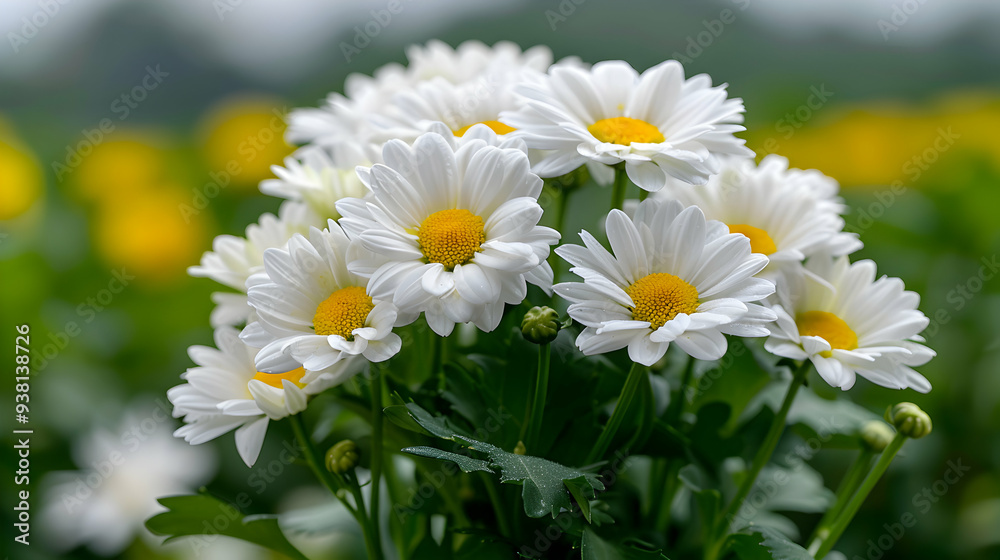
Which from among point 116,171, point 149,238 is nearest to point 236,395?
point 149,238

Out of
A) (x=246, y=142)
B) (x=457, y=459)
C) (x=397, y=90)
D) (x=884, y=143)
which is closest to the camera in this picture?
(x=457, y=459)

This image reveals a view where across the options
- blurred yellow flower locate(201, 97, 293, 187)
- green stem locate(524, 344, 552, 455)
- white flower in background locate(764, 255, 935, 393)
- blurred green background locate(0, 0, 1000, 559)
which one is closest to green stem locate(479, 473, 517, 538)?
green stem locate(524, 344, 552, 455)

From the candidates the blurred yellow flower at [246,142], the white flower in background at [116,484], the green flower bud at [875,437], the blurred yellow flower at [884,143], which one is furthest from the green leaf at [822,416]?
the blurred yellow flower at [246,142]

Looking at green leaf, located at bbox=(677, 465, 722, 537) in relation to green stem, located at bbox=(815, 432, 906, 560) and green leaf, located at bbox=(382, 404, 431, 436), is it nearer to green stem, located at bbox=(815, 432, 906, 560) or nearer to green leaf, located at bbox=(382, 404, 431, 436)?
green stem, located at bbox=(815, 432, 906, 560)

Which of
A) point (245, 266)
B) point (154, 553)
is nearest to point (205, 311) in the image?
point (154, 553)

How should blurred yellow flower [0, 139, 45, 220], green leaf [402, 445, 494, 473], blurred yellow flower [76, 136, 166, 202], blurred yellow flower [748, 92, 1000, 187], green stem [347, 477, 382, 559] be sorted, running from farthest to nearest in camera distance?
blurred yellow flower [76, 136, 166, 202] → blurred yellow flower [748, 92, 1000, 187] → blurred yellow flower [0, 139, 45, 220] → green stem [347, 477, 382, 559] → green leaf [402, 445, 494, 473]

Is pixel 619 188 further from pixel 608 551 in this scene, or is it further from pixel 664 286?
pixel 608 551

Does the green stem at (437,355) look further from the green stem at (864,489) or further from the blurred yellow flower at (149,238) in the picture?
the blurred yellow flower at (149,238)
